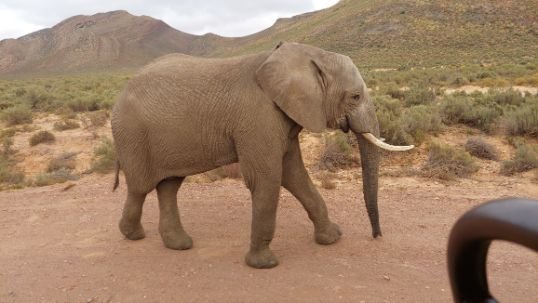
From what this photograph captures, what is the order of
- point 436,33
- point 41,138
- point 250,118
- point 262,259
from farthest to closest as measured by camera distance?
point 436,33 < point 41,138 < point 262,259 < point 250,118

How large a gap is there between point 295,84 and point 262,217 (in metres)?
1.43

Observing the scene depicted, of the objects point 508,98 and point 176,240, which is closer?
point 176,240

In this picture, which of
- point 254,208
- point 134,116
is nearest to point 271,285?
point 254,208

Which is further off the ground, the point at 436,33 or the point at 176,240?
the point at 436,33

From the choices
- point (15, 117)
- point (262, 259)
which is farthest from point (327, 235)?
point (15, 117)

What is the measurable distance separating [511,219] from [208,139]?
4077 mm

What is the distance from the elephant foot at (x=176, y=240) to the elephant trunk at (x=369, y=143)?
2229mm

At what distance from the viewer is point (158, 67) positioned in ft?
16.6

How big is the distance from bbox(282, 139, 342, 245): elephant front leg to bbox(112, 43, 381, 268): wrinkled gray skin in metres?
0.01

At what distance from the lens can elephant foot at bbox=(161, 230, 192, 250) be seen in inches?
212

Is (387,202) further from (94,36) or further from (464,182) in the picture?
(94,36)

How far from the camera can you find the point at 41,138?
510 inches

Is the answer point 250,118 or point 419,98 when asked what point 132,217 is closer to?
point 250,118

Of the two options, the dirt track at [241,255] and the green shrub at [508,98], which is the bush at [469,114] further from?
the dirt track at [241,255]
